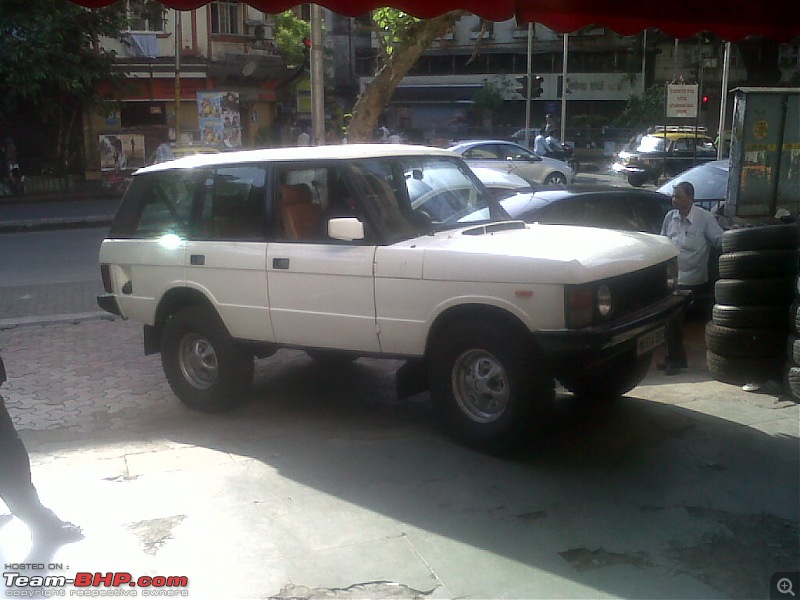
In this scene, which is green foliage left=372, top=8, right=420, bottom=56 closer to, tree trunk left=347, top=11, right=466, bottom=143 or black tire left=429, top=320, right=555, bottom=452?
tree trunk left=347, top=11, right=466, bottom=143

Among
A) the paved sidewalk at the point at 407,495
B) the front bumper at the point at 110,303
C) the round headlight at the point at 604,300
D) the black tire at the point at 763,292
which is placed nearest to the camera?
the paved sidewalk at the point at 407,495

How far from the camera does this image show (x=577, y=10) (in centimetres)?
699

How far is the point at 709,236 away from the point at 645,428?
2.73 meters

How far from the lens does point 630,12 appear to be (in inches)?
280

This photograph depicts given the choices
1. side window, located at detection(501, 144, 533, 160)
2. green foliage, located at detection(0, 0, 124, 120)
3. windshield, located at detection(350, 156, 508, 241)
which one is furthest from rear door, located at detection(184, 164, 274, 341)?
green foliage, located at detection(0, 0, 124, 120)

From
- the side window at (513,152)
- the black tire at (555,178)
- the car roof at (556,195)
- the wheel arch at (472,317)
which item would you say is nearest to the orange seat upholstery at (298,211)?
the wheel arch at (472,317)

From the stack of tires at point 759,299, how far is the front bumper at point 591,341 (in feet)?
5.52

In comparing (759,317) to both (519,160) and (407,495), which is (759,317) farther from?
(519,160)

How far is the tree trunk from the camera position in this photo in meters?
13.5

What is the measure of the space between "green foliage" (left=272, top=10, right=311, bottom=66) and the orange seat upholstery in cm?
3119

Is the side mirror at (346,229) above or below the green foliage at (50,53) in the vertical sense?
below

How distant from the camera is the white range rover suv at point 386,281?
5332mm

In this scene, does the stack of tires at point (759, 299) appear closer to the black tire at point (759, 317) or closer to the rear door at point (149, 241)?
the black tire at point (759, 317)

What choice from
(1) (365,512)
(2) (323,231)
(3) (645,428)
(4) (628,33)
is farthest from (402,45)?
(1) (365,512)
